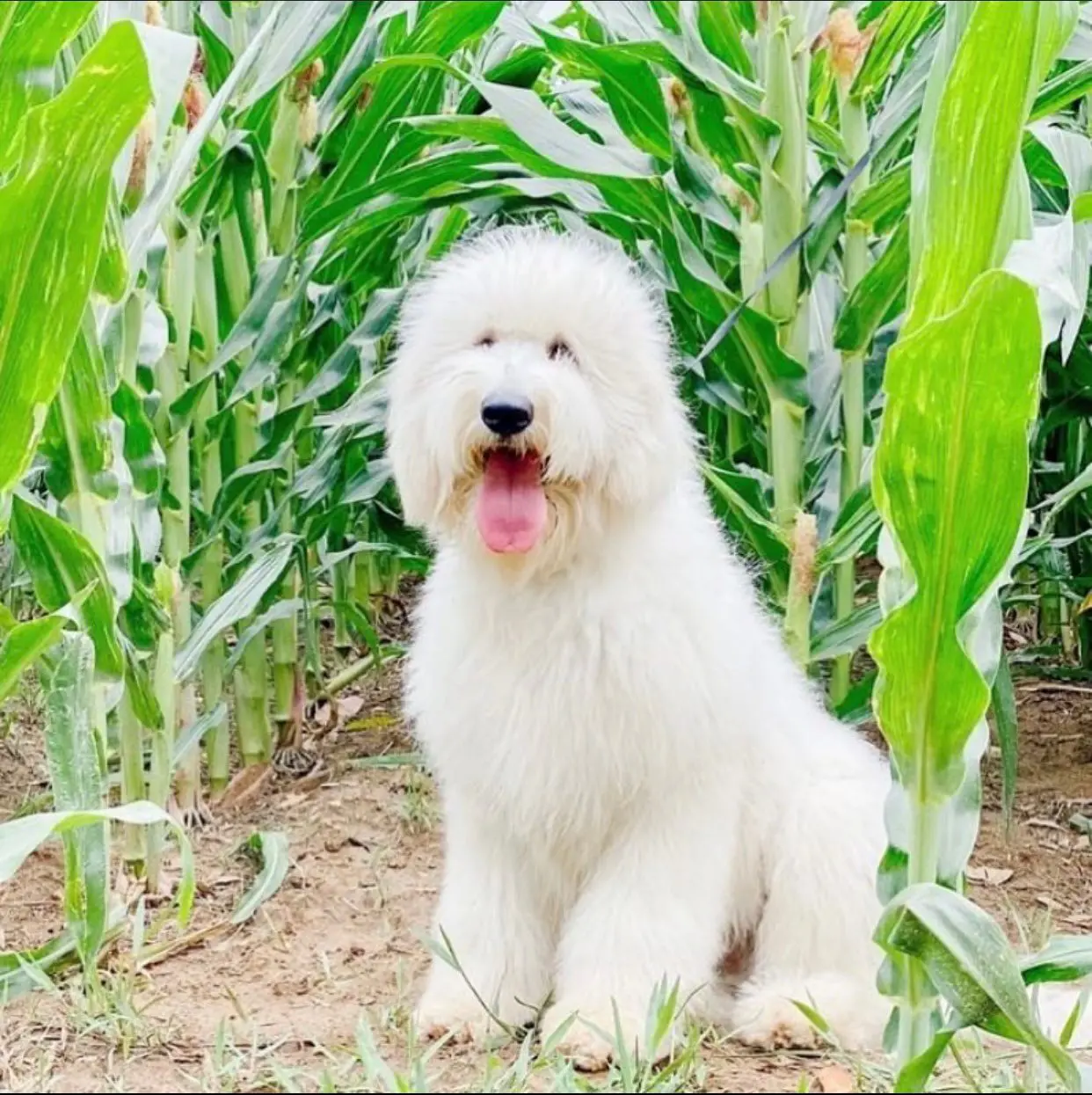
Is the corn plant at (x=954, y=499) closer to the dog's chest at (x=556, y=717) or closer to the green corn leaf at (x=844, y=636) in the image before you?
the dog's chest at (x=556, y=717)

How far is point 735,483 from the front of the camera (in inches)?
97.4

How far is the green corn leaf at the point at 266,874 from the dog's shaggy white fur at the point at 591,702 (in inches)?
18.7

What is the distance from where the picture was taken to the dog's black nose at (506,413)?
1.71m

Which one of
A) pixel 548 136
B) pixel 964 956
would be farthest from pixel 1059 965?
pixel 548 136

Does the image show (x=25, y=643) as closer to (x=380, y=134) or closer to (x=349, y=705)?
(x=380, y=134)

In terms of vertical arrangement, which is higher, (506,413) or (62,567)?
(506,413)

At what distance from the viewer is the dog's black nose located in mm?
1713

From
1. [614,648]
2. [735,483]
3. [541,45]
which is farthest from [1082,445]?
[614,648]

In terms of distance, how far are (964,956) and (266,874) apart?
4.60 ft

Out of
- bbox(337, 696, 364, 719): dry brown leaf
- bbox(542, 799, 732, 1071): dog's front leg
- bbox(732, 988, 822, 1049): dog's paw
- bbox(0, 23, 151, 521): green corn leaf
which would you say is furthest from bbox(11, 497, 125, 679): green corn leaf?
bbox(337, 696, 364, 719): dry brown leaf

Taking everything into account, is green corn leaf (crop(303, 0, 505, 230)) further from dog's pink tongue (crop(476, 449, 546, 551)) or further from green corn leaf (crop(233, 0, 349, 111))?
dog's pink tongue (crop(476, 449, 546, 551))

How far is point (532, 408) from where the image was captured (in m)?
Answer: 1.72

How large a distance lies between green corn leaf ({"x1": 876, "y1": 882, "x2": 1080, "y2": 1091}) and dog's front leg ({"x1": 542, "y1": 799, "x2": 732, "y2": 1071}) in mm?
496

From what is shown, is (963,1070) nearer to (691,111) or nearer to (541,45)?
(691,111)
